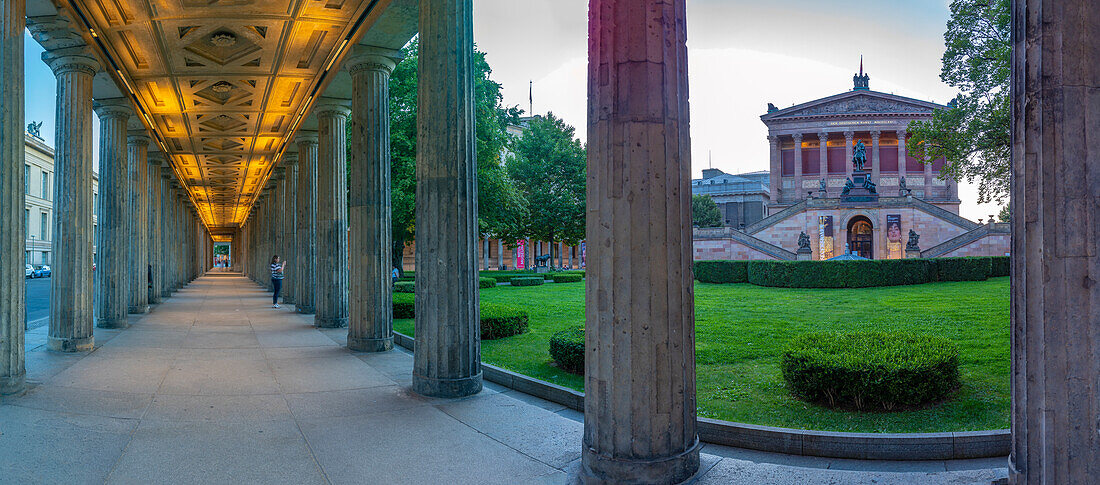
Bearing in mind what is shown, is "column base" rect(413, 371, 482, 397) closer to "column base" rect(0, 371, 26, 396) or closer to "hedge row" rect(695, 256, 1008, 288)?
"column base" rect(0, 371, 26, 396)

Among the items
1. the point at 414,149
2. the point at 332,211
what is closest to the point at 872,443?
the point at 332,211

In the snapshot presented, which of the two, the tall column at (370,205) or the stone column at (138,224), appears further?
the stone column at (138,224)

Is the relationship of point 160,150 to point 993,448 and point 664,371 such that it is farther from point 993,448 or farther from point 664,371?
point 993,448

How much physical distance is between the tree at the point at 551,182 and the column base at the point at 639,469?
120 feet

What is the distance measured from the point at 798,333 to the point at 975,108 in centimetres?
1090

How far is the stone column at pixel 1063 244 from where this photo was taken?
319 centimetres

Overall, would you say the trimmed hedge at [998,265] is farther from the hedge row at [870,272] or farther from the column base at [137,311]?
the column base at [137,311]

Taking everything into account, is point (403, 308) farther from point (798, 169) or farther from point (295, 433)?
point (798, 169)

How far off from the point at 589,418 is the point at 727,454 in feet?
5.35

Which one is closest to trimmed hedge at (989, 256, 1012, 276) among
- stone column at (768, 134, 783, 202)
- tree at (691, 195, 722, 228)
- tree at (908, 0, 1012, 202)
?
tree at (908, 0, 1012, 202)

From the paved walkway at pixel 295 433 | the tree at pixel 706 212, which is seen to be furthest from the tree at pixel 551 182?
the tree at pixel 706 212

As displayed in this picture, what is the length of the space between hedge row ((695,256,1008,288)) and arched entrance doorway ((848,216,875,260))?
29400mm

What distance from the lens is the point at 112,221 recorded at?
14.0 meters

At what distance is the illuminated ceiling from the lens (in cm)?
1055
